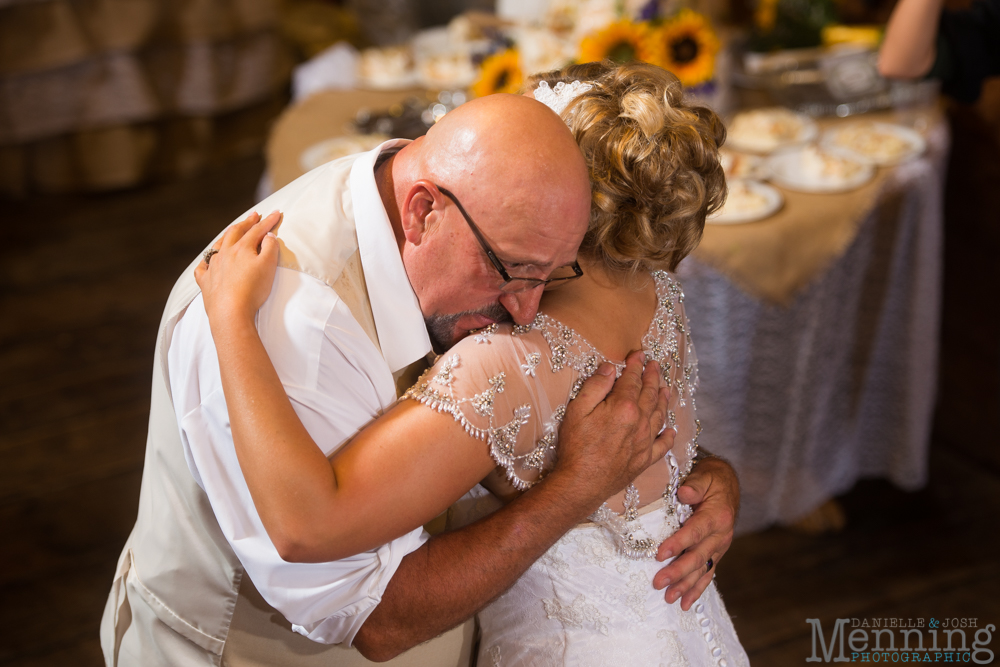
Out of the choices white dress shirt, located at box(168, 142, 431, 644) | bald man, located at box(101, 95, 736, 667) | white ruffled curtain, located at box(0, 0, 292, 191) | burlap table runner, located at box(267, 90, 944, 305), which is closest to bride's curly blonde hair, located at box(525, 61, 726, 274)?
bald man, located at box(101, 95, 736, 667)

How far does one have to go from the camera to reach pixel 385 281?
3.94 ft

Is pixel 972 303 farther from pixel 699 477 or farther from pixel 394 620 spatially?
pixel 394 620

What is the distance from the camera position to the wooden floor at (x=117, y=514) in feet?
8.44

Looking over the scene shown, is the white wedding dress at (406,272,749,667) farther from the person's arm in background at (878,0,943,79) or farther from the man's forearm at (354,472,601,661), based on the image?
the person's arm in background at (878,0,943,79)

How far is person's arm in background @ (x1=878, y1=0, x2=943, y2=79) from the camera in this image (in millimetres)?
2445

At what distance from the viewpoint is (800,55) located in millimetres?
2908

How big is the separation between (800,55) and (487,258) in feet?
7.28

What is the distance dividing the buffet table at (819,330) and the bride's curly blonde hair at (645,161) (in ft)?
2.84

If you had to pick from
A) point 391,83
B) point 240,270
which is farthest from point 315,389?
point 391,83

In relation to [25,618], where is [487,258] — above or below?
above

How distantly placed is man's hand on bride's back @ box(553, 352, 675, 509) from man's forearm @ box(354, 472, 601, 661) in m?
0.02

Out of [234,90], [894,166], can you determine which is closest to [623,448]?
[894,166]

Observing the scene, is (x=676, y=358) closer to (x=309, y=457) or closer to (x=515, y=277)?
(x=515, y=277)

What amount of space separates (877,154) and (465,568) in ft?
6.42
